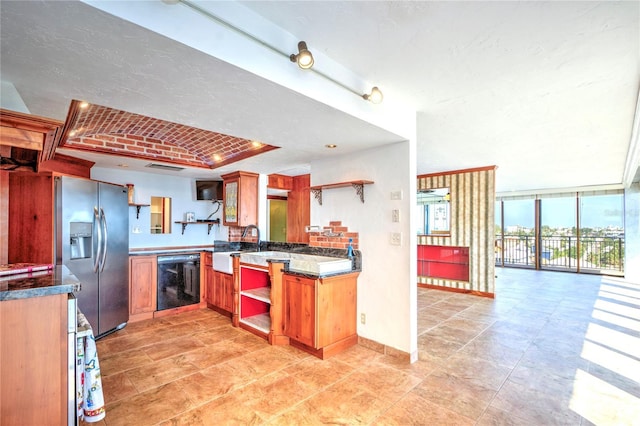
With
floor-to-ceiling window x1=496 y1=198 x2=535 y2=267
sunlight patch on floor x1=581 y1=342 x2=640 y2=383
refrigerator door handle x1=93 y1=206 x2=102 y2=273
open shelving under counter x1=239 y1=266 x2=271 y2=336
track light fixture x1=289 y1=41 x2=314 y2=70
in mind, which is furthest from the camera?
floor-to-ceiling window x1=496 y1=198 x2=535 y2=267

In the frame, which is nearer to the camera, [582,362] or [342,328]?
[582,362]

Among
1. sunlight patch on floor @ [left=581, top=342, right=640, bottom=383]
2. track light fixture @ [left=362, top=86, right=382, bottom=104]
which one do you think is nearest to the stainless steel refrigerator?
track light fixture @ [left=362, top=86, right=382, bottom=104]

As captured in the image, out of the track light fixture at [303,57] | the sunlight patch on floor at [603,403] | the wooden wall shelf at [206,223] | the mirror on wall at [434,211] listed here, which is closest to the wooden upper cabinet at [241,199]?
the wooden wall shelf at [206,223]

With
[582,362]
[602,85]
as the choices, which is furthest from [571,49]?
[582,362]

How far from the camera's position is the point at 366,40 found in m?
1.74

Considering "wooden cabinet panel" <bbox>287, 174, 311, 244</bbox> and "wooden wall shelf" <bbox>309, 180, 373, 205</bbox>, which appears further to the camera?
"wooden cabinet panel" <bbox>287, 174, 311, 244</bbox>

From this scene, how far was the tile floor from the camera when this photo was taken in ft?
6.74

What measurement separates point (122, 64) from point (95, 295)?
2.84 metres

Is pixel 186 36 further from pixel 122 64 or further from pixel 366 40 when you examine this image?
pixel 366 40

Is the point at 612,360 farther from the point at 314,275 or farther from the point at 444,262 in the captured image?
the point at 444,262

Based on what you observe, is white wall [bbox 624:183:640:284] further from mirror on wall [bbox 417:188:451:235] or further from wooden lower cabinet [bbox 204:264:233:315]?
wooden lower cabinet [bbox 204:264:233:315]

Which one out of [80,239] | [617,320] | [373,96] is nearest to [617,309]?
[617,320]

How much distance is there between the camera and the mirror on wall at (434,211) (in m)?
6.23

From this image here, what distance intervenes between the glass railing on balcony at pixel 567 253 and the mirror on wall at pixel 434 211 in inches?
151
